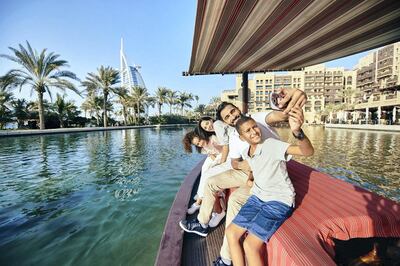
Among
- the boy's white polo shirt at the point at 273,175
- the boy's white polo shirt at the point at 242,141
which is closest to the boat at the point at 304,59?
the boy's white polo shirt at the point at 273,175

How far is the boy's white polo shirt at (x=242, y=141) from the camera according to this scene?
6.86ft

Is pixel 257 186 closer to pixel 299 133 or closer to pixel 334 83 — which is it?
pixel 299 133

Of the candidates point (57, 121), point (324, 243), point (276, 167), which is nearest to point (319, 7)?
point (276, 167)

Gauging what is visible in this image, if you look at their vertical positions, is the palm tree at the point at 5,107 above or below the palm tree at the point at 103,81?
below

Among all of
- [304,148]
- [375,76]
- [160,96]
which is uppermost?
[375,76]

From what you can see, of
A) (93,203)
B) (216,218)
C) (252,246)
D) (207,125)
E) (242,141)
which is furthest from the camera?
(93,203)

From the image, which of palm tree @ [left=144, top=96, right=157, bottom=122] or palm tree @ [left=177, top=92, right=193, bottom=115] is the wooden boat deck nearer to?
palm tree @ [left=144, top=96, right=157, bottom=122]

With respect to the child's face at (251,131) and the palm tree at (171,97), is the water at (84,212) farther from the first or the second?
the palm tree at (171,97)

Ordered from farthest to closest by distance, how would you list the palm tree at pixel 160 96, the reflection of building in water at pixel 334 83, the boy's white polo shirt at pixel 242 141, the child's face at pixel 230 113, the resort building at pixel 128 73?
the resort building at pixel 128 73 < the reflection of building in water at pixel 334 83 < the palm tree at pixel 160 96 < the child's face at pixel 230 113 < the boy's white polo shirt at pixel 242 141

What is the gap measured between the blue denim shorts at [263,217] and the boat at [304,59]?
0.05m

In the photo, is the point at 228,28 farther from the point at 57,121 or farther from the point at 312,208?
the point at 57,121

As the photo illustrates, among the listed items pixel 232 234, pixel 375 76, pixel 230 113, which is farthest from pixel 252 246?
pixel 375 76

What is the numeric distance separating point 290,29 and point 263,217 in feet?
7.79

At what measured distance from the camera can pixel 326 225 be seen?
1.36m
